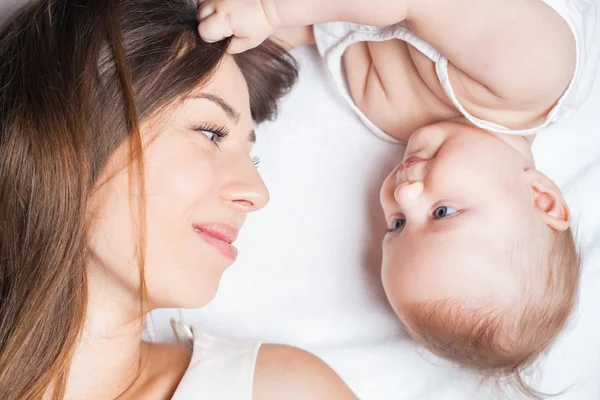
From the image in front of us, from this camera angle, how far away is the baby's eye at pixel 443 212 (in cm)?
139

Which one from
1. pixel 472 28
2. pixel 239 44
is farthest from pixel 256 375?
pixel 472 28

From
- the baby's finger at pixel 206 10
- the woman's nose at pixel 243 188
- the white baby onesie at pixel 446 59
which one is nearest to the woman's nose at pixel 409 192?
the white baby onesie at pixel 446 59

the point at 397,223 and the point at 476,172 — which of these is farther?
the point at 397,223

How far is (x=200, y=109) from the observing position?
121 cm

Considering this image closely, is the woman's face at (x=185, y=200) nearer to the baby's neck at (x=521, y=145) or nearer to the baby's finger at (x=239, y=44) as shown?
the baby's finger at (x=239, y=44)

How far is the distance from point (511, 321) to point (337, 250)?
0.46 m

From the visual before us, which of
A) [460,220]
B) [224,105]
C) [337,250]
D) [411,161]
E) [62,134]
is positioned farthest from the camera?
[337,250]

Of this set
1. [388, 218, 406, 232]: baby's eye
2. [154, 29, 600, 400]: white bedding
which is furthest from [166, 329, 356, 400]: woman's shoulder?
[388, 218, 406, 232]: baby's eye

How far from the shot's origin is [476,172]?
138cm

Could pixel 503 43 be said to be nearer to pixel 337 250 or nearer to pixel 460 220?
pixel 460 220

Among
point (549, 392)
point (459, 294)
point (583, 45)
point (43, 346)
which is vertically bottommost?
point (549, 392)

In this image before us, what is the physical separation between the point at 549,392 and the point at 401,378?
34 cm

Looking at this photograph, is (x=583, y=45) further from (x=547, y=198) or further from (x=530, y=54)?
(x=547, y=198)

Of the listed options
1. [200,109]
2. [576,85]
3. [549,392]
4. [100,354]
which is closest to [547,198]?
[576,85]
